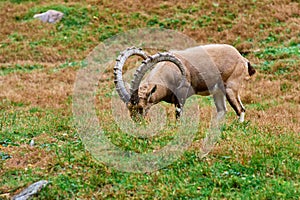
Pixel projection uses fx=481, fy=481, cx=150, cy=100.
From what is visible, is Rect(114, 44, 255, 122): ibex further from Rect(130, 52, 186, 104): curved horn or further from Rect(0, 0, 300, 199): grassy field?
Rect(0, 0, 300, 199): grassy field

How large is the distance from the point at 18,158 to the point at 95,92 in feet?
29.0

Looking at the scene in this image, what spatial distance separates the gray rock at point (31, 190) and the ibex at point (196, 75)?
11.9 feet

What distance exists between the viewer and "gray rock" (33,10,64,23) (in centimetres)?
2873

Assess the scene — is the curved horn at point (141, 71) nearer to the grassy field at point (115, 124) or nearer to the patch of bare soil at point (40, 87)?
the grassy field at point (115, 124)

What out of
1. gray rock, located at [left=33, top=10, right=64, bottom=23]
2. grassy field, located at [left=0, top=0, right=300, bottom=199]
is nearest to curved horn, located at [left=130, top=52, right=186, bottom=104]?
grassy field, located at [left=0, top=0, right=300, bottom=199]

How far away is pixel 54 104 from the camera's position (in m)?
15.6

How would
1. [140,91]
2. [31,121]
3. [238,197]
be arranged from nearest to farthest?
[238,197] < [140,91] < [31,121]

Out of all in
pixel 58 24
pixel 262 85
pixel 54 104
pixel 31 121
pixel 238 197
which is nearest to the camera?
pixel 238 197

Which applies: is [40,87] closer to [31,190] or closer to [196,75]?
[196,75]

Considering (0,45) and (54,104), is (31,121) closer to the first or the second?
(54,104)

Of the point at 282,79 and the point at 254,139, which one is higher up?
the point at 254,139

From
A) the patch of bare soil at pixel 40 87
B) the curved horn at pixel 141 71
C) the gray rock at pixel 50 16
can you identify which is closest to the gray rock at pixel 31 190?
the curved horn at pixel 141 71

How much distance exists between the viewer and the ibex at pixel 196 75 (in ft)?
37.8

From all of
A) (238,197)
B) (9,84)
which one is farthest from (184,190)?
(9,84)
